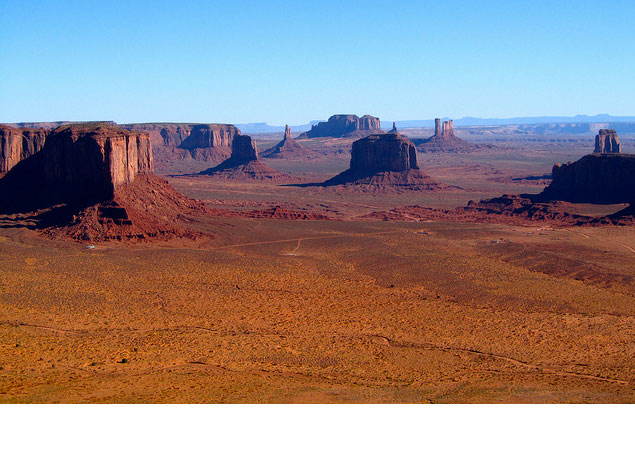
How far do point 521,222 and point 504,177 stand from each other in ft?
225

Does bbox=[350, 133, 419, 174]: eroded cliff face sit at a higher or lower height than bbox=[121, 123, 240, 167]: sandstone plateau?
lower

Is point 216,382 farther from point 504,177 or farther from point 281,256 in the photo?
point 504,177

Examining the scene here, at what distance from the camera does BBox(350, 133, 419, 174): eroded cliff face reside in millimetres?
111938

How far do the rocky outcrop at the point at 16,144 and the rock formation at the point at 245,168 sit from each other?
2374 inches

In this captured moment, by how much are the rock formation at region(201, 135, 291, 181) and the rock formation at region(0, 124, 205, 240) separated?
6575 centimetres

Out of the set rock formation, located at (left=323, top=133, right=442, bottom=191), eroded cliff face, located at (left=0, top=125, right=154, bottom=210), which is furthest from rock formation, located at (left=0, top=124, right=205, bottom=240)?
rock formation, located at (left=323, top=133, right=442, bottom=191)

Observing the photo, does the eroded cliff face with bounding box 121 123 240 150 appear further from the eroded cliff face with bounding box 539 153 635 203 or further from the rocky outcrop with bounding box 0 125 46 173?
the eroded cliff face with bounding box 539 153 635 203

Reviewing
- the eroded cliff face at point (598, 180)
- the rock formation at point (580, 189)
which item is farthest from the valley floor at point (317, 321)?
the eroded cliff face at point (598, 180)

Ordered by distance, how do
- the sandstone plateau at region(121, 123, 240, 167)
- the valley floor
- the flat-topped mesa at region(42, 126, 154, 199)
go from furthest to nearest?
1. the sandstone plateau at region(121, 123, 240, 167)
2. the flat-topped mesa at region(42, 126, 154, 199)
3. the valley floor

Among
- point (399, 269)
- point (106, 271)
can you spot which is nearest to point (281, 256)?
point (399, 269)

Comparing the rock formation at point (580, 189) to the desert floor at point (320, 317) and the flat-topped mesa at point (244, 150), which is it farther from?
the flat-topped mesa at point (244, 150)

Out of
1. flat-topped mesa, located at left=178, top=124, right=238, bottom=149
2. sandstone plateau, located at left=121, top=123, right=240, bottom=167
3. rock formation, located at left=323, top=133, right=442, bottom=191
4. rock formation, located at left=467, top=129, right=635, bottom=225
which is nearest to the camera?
rock formation, located at left=467, top=129, right=635, bottom=225

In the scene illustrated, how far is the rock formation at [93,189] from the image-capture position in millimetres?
54250

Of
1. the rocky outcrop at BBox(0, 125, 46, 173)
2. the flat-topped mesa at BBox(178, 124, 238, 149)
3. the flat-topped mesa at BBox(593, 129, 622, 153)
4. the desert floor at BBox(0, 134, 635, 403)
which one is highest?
the flat-topped mesa at BBox(178, 124, 238, 149)
